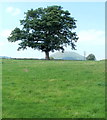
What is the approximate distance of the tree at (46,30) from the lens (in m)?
64.4

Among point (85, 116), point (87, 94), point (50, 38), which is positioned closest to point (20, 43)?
point (50, 38)

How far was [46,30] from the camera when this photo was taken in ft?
215

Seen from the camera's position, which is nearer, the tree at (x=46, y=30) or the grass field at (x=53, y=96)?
the grass field at (x=53, y=96)

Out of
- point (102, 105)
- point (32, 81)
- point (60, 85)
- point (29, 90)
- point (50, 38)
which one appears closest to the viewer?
point (102, 105)

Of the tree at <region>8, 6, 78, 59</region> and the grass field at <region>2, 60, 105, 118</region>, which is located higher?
the tree at <region>8, 6, 78, 59</region>

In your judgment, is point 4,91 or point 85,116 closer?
point 85,116

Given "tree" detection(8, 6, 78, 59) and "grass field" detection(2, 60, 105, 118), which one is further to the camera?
"tree" detection(8, 6, 78, 59)

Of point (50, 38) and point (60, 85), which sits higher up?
point (50, 38)

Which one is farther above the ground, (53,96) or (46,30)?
(46,30)

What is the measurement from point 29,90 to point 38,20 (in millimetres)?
48072

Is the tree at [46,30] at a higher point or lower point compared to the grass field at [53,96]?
higher

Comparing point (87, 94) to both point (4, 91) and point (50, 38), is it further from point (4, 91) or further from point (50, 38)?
point (50, 38)

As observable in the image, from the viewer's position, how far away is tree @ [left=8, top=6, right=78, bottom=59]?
211ft

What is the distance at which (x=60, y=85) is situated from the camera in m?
20.4
